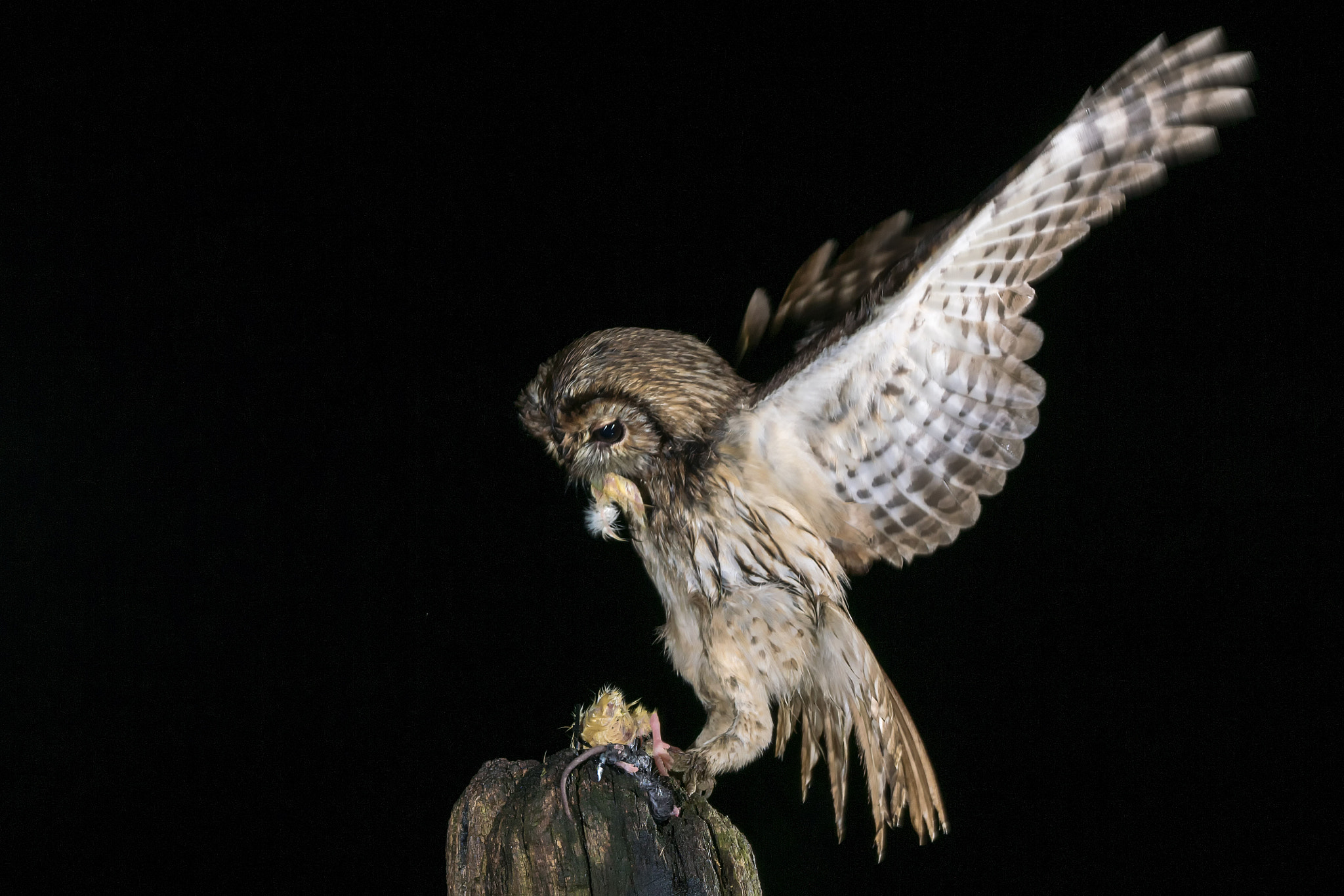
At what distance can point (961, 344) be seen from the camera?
66.7 inches

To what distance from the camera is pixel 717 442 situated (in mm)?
1842

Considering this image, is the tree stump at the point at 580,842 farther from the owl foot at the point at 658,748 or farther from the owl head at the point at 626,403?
the owl head at the point at 626,403

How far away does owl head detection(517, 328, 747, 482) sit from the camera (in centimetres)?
180

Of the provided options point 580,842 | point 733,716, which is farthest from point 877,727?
point 580,842

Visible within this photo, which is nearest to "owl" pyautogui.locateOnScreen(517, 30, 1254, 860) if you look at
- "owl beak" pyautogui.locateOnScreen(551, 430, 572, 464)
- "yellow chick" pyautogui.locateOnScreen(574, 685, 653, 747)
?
"owl beak" pyautogui.locateOnScreen(551, 430, 572, 464)

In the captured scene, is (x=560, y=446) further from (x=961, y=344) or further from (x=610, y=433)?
(x=961, y=344)

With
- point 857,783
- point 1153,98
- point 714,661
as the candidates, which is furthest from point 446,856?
point 1153,98

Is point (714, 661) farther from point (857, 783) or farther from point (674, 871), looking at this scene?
point (857, 783)

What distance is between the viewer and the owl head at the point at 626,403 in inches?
70.7

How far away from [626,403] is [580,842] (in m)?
0.77

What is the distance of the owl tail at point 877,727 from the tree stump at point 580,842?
17.2 inches

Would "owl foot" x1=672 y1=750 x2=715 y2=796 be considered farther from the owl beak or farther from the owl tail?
the owl beak

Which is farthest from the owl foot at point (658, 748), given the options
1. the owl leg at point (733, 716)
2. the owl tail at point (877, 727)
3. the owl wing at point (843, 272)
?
the owl wing at point (843, 272)

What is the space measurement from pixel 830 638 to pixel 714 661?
24 cm
